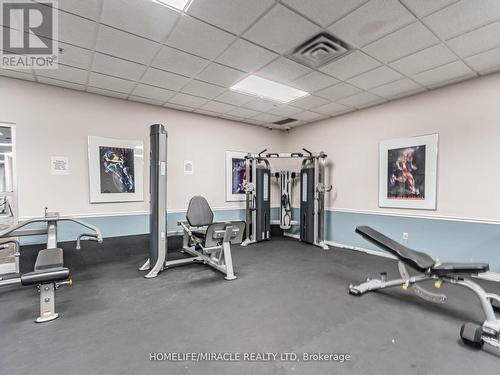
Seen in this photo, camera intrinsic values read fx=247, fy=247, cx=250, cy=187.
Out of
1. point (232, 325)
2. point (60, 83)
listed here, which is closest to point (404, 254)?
point (232, 325)

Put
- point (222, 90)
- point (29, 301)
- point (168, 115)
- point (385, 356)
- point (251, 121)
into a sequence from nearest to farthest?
point (385, 356)
point (29, 301)
point (222, 90)
point (168, 115)
point (251, 121)

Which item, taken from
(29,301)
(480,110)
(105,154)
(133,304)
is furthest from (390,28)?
(29,301)

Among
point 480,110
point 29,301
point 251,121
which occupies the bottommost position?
point 29,301

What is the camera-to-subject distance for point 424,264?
240 centimetres

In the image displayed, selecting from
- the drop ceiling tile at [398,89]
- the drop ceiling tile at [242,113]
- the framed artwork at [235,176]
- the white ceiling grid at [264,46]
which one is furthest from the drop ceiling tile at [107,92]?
the drop ceiling tile at [398,89]

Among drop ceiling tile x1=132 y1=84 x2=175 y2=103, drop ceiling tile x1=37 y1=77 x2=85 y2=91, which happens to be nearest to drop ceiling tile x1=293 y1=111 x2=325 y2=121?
drop ceiling tile x1=132 y1=84 x2=175 y2=103

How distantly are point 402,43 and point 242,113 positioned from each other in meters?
3.05

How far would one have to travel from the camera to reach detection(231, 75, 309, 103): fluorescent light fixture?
3.71m

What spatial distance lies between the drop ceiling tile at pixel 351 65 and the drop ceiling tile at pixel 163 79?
6.46 ft

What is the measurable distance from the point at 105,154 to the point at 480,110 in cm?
563

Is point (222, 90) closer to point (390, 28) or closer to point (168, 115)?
point (168, 115)

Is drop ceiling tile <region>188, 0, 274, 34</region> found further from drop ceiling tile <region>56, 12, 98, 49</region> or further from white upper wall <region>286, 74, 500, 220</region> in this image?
white upper wall <region>286, 74, 500, 220</region>

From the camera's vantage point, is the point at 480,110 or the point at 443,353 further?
the point at 480,110

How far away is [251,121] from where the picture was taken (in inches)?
225
